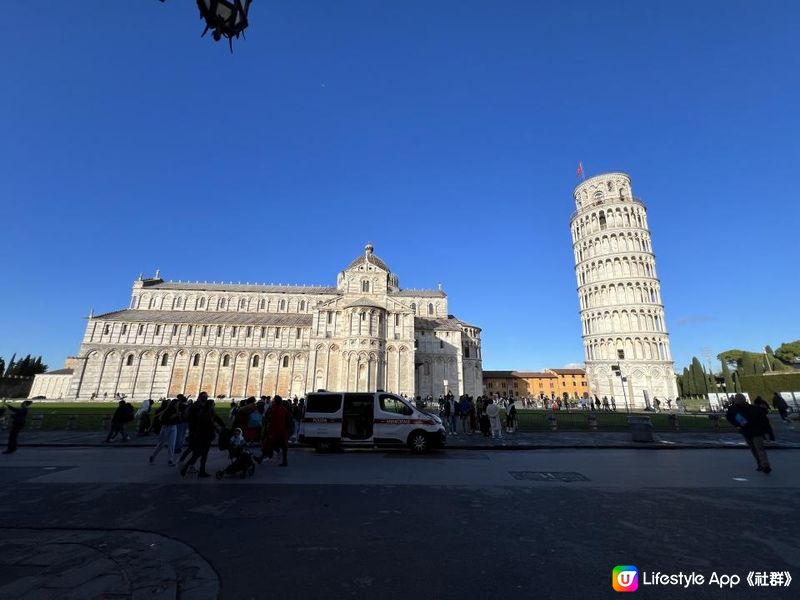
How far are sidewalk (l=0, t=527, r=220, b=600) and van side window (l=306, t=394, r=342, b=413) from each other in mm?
8046

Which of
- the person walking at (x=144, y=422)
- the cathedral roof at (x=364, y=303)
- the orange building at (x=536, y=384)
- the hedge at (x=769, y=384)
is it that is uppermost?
the cathedral roof at (x=364, y=303)

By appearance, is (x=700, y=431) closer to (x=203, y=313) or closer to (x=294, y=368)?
(x=294, y=368)

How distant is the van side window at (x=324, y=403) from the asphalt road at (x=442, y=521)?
118 inches

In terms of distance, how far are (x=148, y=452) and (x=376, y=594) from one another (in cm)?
1316

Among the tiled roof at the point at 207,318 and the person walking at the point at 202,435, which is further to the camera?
the tiled roof at the point at 207,318

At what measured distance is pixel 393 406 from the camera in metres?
12.8

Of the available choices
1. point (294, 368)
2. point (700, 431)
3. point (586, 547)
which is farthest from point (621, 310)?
point (586, 547)

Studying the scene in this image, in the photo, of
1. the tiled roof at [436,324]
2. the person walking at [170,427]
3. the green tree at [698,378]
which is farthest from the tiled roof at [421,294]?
the person walking at [170,427]

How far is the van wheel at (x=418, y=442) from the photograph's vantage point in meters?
12.3

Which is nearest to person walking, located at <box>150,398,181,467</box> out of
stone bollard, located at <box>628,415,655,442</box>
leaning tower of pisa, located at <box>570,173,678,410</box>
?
stone bollard, located at <box>628,415,655,442</box>

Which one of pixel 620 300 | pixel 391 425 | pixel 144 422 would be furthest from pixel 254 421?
pixel 620 300

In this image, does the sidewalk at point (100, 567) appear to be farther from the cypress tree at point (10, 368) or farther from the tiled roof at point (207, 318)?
the cypress tree at point (10, 368)

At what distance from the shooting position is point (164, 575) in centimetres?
346

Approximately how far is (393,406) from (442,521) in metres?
7.65
